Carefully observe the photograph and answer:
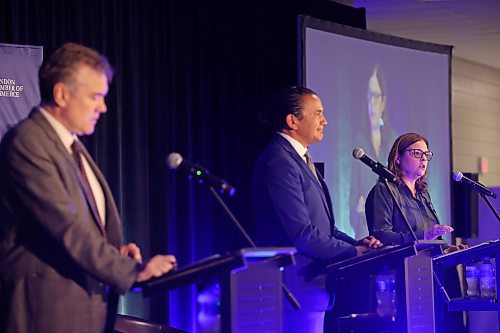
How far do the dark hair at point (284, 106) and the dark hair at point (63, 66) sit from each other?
60.8 inches

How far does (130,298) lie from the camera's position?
623 cm

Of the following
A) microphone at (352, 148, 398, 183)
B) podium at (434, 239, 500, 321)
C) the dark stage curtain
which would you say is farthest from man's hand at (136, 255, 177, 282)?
the dark stage curtain

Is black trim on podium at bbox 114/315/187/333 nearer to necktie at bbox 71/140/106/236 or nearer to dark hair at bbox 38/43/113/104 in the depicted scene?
necktie at bbox 71/140/106/236

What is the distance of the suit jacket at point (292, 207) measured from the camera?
379 cm

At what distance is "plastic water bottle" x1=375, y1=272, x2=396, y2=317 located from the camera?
496 centimetres

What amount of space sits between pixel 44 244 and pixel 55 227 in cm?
9

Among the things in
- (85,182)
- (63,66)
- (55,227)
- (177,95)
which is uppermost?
(177,95)

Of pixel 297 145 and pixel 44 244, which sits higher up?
pixel 297 145

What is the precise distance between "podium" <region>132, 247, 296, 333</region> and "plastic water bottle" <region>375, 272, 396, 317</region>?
1983mm

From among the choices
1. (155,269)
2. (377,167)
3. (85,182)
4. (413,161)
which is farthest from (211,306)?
(413,161)

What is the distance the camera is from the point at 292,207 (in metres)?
3.82

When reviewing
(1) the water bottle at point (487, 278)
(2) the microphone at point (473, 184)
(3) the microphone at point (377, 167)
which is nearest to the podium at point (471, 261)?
(1) the water bottle at point (487, 278)

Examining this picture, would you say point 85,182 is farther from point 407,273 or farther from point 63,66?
point 407,273

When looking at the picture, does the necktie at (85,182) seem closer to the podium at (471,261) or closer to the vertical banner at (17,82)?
the podium at (471,261)
